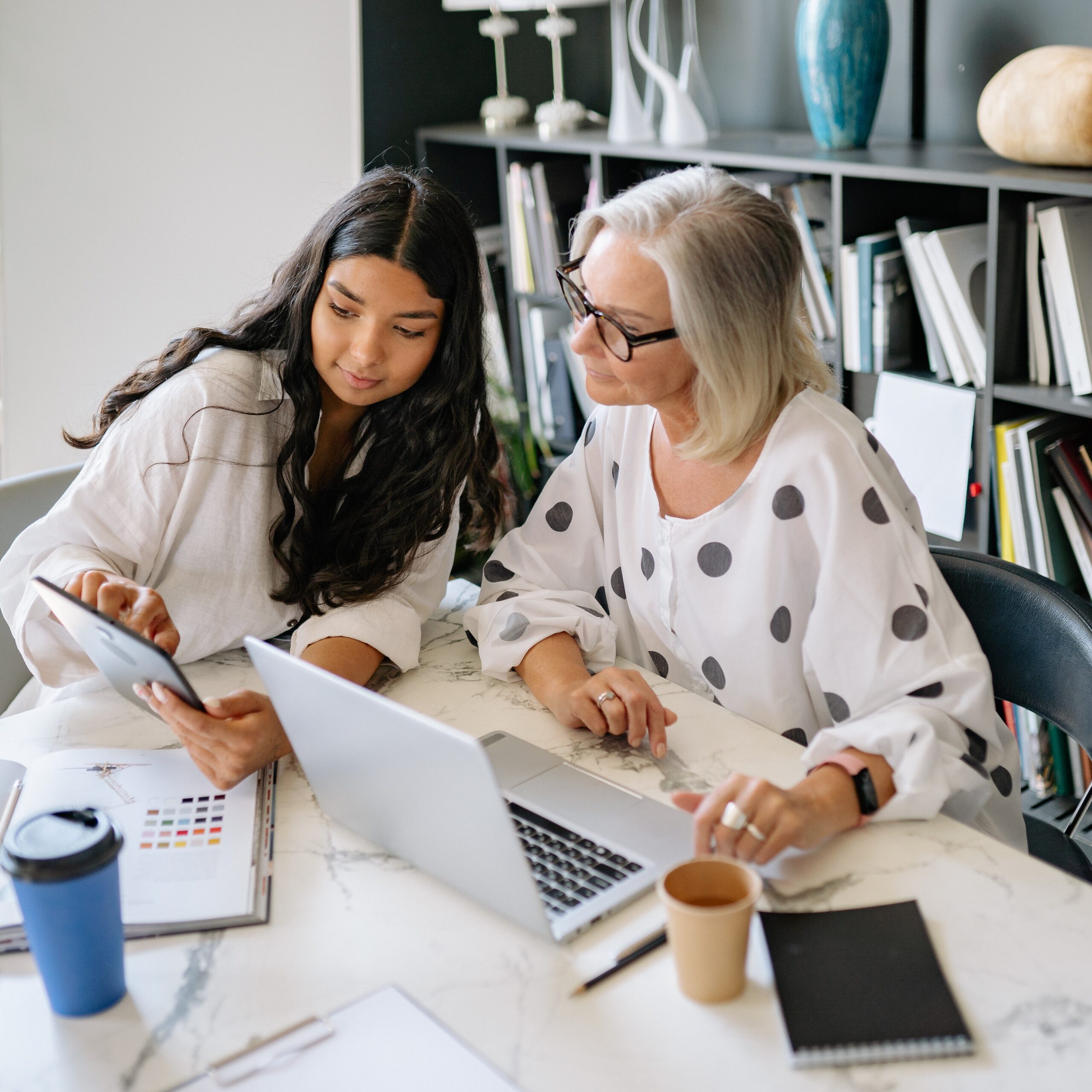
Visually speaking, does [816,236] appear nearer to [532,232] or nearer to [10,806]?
[532,232]

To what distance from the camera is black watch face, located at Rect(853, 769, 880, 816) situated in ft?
3.48

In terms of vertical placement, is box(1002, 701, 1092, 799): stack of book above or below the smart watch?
below

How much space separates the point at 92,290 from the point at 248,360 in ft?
5.35

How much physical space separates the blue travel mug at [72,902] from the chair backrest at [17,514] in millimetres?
916

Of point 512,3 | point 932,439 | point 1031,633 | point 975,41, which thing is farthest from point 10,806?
point 512,3

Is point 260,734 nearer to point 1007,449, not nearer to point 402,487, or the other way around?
point 402,487

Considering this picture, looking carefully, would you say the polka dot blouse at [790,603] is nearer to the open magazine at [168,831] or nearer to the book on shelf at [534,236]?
the open magazine at [168,831]

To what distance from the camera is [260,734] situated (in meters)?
1.16

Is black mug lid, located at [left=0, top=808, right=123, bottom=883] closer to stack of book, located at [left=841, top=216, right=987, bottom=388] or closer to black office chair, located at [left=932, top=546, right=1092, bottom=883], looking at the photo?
black office chair, located at [left=932, top=546, right=1092, bottom=883]

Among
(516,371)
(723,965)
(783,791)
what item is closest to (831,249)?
(516,371)

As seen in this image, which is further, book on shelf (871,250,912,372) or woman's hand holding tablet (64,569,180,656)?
book on shelf (871,250,912,372)

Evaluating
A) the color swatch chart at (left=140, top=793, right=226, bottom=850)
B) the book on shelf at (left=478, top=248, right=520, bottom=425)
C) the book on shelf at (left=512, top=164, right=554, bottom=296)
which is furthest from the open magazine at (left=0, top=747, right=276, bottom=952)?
the book on shelf at (left=512, top=164, right=554, bottom=296)

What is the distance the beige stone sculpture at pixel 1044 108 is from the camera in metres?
1.84

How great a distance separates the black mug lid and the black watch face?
0.64 metres
